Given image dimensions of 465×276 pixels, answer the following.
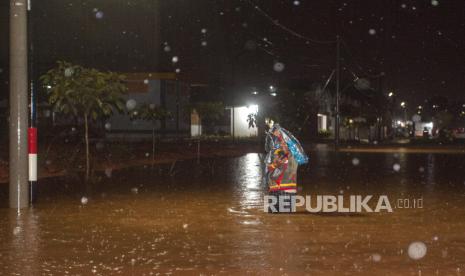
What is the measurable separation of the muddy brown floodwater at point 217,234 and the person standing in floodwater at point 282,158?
Answer: 536 millimetres

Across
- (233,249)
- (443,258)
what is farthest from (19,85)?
(443,258)

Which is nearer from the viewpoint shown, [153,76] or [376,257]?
[376,257]

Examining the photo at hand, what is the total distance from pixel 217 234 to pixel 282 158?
187 centimetres

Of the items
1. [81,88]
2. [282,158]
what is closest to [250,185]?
[81,88]

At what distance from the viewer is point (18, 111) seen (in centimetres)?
1218

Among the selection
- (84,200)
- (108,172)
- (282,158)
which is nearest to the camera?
(282,158)

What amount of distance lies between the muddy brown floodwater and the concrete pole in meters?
0.61

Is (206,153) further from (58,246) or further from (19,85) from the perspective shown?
(58,246)

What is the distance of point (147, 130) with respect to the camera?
164 ft

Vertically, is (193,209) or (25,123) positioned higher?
(25,123)

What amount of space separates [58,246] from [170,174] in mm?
12722

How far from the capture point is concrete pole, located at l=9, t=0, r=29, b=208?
39.7 feet

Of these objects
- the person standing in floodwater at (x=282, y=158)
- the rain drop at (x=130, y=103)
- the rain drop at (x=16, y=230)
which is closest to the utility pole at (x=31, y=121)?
the rain drop at (x=16, y=230)

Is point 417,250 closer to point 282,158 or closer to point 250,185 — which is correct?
point 282,158
